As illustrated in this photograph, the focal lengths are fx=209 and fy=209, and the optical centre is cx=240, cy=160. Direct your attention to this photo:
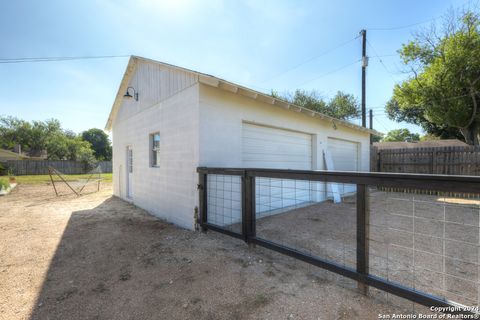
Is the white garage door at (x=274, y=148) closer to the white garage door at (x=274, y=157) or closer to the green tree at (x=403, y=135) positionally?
the white garage door at (x=274, y=157)

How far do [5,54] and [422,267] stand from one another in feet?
43.1

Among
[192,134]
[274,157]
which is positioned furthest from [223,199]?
[274,157]

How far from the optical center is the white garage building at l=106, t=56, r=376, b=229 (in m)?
4.40

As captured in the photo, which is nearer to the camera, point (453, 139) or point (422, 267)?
point (422, 267)

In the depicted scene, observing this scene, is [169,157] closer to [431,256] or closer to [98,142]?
[431,256]

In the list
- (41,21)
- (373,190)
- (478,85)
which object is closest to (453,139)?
(478,85)

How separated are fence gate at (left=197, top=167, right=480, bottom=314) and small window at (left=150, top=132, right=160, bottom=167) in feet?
7.62

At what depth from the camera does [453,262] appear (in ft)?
9.27

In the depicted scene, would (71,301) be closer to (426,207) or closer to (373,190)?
(426,207)

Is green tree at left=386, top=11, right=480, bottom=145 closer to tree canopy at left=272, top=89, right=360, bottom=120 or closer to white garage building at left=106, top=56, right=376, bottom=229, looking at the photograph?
tree canopy at left=272, top=89, right=360, bottom=120

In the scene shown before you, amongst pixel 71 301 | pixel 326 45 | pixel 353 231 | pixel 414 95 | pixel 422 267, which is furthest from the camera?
pixel 414 95

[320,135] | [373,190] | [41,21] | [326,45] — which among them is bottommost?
[373,190]

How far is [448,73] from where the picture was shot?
39.2ft

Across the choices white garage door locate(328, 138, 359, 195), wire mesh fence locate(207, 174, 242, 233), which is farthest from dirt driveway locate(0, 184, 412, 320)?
white garage door locate(328, 138, 359, 195)
